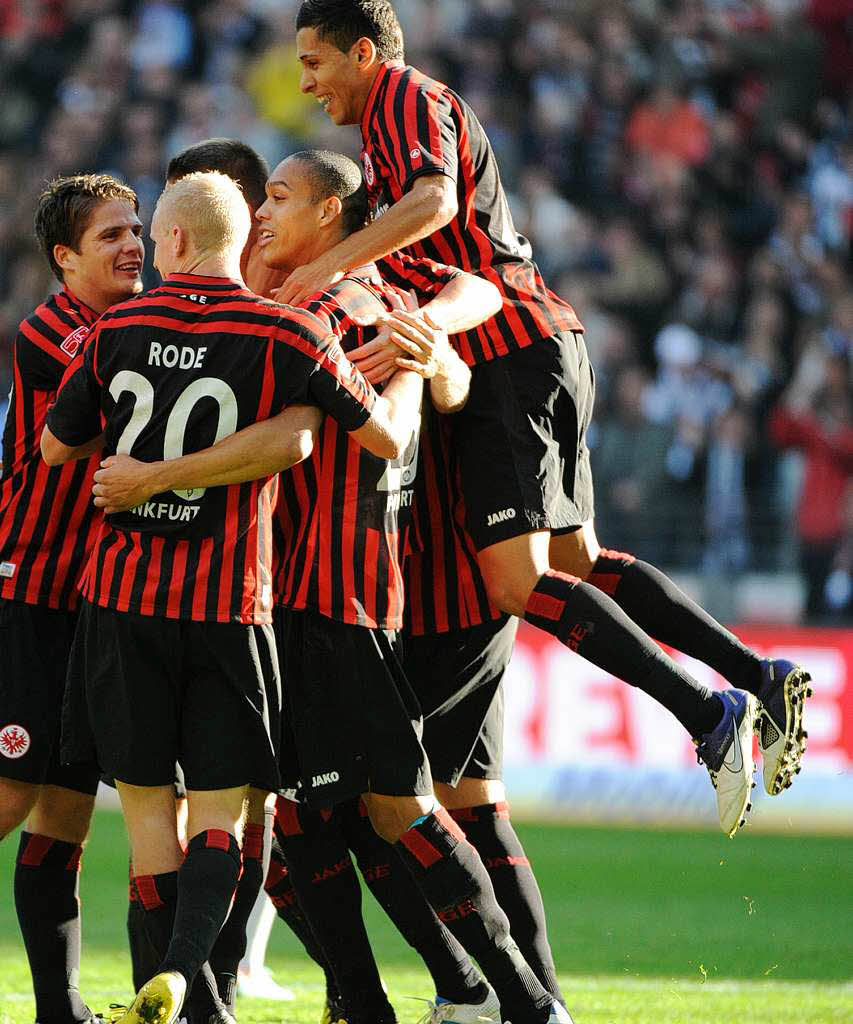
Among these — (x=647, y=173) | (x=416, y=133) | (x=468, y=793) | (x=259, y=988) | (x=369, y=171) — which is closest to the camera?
(x=416, y=133)

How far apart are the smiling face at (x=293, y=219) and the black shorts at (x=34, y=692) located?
1.12 m

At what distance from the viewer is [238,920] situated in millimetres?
4020

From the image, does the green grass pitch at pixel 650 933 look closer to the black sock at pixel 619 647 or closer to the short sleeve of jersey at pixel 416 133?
the black sock at pixel 619 647

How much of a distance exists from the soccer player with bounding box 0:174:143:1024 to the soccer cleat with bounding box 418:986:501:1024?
96cm

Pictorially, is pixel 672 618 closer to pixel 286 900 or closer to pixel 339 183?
pixel 286 900

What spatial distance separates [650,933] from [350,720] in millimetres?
3143

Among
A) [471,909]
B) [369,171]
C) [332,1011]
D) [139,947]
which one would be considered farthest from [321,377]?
[332,1011]

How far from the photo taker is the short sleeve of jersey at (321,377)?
3592 millimetres

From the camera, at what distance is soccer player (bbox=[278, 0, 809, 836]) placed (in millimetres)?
4098

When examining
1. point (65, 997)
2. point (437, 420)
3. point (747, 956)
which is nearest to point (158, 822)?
point (65, 997)

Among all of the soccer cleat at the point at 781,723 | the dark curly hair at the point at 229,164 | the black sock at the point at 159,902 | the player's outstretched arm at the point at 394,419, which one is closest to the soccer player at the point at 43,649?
the black sock at the point at 159,902

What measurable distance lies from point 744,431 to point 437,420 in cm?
752

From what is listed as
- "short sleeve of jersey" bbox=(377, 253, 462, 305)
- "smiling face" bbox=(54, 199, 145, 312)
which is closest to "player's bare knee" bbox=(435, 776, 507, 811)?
"short sleeve of jersey" bbox=(377, 253, 462, 305)

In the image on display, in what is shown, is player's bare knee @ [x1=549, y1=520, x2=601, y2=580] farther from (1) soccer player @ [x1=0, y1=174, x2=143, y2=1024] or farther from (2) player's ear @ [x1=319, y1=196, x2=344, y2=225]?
(1) soccer player @ [x1=0, y1=174, x2=143, y2=1024]
